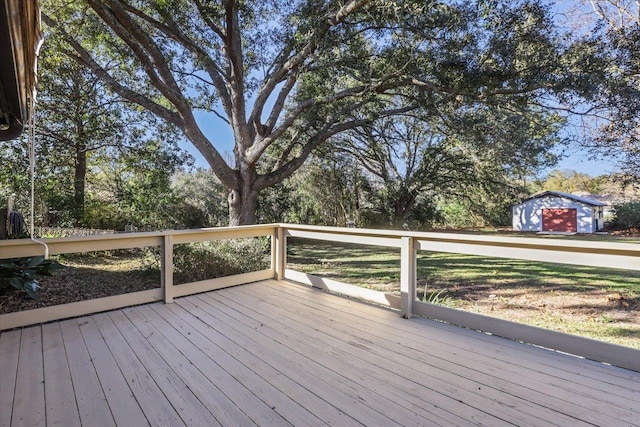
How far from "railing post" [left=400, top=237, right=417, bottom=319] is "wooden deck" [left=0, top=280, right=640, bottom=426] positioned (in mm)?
130

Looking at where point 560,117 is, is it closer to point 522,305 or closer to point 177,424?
point 522,305

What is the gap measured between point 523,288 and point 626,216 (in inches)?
256

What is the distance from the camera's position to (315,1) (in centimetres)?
595

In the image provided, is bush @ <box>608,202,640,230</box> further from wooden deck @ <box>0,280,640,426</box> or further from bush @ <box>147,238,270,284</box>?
bush @ <box>147,238,270,284</box>

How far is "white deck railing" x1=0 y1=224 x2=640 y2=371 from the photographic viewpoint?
2.26 metres

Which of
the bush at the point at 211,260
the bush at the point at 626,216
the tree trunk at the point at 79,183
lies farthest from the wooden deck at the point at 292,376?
the bush at the point at 626,216

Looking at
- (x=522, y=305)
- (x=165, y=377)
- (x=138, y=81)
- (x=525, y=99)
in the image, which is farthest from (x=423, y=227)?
(x=165, y=377)

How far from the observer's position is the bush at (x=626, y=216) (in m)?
8.63

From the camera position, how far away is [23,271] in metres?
3.51

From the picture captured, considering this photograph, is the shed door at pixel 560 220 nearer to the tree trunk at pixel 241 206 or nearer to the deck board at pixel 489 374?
the tree trunk at pixel 241 206

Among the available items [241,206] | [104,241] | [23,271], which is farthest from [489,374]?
[241,206]

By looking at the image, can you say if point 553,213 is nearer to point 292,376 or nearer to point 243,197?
point 243,197

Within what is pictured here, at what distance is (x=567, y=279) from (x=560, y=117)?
3170 mm

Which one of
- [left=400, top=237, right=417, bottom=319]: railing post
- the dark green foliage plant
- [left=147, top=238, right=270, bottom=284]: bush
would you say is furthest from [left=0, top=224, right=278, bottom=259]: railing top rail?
[left=400, top=237, right=417, bottom=319]: railing post
